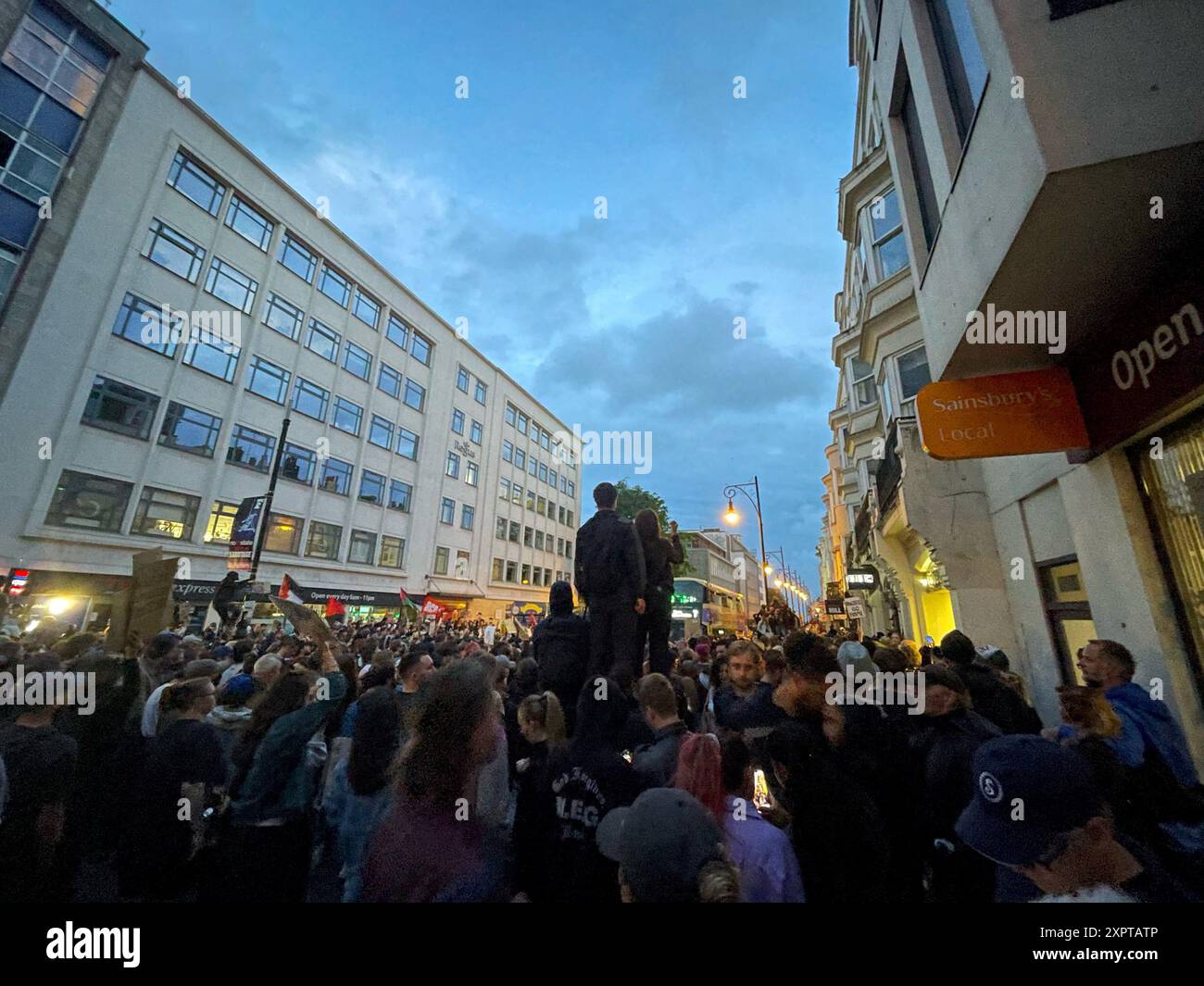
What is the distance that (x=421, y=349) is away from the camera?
36.5m

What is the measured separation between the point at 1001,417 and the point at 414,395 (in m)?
35.3

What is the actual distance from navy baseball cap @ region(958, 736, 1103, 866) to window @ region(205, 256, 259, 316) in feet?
99.8

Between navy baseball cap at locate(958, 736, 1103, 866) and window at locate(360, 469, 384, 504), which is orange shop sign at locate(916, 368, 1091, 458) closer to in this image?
navy baseball cap at locate(958, 736, 1103, 866)

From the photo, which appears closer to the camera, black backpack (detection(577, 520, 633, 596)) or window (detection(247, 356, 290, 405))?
black backpack (detection(577, 520, 633, 596))

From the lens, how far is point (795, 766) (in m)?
2.63

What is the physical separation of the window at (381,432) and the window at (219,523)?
31.1ft

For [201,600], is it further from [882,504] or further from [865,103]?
[865,103]

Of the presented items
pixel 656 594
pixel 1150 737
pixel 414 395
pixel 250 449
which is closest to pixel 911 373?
pixel 656 594

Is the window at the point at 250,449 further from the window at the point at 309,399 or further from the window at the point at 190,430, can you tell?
the window at the point at 309,399

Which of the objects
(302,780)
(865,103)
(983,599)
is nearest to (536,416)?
(865,103)

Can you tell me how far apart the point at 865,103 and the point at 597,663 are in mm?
17794

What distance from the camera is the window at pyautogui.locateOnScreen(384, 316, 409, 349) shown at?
3325 centimetres

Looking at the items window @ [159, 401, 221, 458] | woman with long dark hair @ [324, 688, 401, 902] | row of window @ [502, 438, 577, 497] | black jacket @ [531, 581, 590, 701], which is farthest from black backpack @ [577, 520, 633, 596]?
row of window @ [502, 438, 577, 497]

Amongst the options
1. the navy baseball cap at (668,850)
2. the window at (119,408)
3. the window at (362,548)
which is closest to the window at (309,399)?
the window at (119,408)
